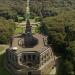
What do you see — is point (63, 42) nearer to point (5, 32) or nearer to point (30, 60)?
point (30, 60)

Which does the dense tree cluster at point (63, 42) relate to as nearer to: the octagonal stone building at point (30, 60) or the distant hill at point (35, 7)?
the octagonal stone building at point (30, 60)

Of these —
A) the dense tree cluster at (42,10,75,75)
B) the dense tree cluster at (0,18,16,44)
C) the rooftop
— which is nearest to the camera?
the dense tree cluster at (42,10,75,75)

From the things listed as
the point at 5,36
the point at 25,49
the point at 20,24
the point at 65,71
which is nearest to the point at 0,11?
the point at 20,24

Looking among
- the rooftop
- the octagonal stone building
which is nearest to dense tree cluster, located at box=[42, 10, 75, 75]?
the octagonal stone building

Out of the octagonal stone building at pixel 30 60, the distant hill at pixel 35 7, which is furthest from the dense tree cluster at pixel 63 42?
the distant hill at pixel 35 7

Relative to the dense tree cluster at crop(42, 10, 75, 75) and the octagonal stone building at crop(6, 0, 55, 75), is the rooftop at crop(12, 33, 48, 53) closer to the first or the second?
the octagonal stone building at crop(6, 0, 55, 75)

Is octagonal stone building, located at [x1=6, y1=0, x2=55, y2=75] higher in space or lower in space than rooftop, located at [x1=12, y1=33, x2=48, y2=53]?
lower

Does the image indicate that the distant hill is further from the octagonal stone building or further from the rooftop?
the octagonal stone building

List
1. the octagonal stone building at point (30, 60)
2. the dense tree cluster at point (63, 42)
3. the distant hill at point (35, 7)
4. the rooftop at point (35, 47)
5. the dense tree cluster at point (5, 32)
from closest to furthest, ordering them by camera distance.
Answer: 1. the dense tree cluster at point (63, 42)
2. the octagonal stone building at point (30, 60)
3. the rooftop at point (35, 47)
4. the dense tree cluster at point (5, 32)
5. the distant hill at point (35, 7)

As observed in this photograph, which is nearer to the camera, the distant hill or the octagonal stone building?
the octagonal stone building

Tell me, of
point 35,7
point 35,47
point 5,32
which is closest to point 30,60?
point 35,47

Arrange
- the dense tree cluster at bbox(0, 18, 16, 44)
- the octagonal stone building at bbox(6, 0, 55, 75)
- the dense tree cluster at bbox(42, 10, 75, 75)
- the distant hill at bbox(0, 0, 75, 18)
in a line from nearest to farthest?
the dense tree cluster at bbox(42, 10, 75, 75) < the octagonal stone building at bbox(6, 0, 55, 75) < the dense tree cluster at bbox(0, 18, 16, 44) < the distant hill at bbox(0, 0, 75, 18)
